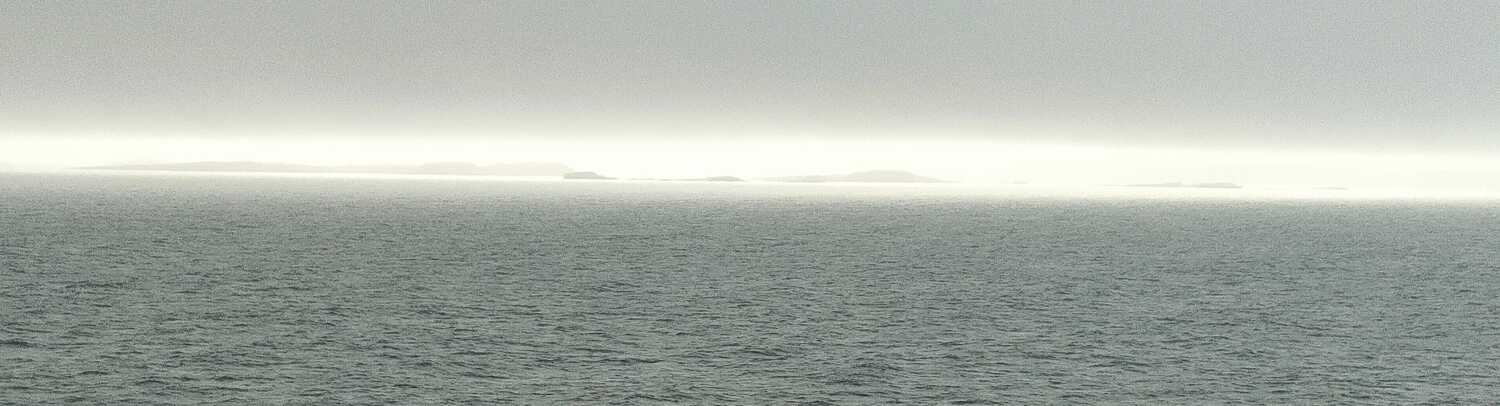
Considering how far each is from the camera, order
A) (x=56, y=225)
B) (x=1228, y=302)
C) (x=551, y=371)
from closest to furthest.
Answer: (x=551, y=371) → (x=1228, y=302) → (x=56, y=225)

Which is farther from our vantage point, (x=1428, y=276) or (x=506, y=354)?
(x=1428, y=276)

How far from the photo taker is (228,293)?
78062mm

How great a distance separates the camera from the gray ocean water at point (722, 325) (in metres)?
47.1

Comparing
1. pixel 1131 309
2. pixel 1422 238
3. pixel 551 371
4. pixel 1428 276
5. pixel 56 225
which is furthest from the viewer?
pixel 1422 238

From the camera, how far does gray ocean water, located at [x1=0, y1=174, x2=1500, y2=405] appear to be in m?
47.1

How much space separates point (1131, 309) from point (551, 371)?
126 ft

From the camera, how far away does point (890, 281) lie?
94812mm

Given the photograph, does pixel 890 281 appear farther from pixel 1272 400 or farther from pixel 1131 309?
pixel 1272 400

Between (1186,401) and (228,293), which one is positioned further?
(228,293)

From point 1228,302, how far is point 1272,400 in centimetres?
3786

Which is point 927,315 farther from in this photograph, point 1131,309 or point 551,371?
point 551,371

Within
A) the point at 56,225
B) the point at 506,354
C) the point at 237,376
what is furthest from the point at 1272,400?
the point at 56,225

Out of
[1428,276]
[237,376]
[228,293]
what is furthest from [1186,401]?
[1428,276]

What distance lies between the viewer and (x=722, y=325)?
215ft
